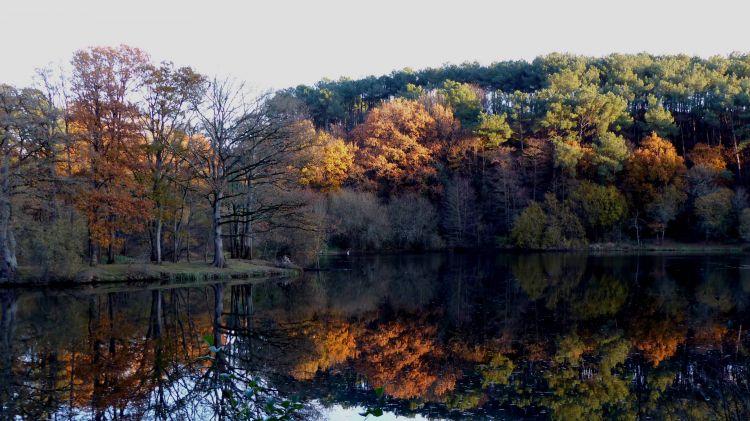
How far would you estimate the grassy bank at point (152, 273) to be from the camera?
84.0ft

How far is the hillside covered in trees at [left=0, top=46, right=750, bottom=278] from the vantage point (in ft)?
94.7

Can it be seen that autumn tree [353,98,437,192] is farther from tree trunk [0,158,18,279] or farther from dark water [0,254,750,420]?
tree trunk [0,158,18,279]

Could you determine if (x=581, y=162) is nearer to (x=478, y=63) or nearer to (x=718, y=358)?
(x=478, y=63)

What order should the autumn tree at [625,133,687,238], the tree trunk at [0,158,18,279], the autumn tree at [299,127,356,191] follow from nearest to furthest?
the tree trunk at [0,158,18,279] → the autumn tree at [625,133,687,238] → the autumn tree at [299,127,356,191]

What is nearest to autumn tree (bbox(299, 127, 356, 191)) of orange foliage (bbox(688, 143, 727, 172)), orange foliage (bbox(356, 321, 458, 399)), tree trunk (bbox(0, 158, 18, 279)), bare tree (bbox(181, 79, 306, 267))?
bare tree (bbox(181, 79, 306, 267))

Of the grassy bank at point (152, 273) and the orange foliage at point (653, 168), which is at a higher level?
the orange foliage at point (653, 168)

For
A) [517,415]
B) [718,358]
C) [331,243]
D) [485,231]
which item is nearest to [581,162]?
[485,231]

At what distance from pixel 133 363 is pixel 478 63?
74.2 m

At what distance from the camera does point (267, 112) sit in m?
31.4

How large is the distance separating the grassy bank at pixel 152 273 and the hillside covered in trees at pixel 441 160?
3.81ft

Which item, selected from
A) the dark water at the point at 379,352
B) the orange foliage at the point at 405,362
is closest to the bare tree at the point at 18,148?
the dark water at the point at 379,352

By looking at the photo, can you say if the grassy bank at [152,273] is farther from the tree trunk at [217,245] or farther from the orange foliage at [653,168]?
the orange foliage at [653,168]

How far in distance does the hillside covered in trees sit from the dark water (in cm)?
751

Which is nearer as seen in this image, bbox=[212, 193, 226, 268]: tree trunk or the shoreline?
the shoreline
